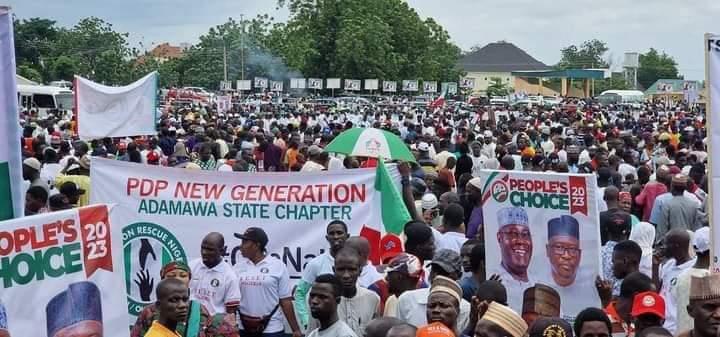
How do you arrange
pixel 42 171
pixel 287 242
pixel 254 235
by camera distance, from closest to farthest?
pixel 254 235
pixel 287 242
pixel 42 171

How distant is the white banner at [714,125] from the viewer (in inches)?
233

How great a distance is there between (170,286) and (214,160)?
31.8ft

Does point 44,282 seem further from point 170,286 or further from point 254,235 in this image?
point 254,235

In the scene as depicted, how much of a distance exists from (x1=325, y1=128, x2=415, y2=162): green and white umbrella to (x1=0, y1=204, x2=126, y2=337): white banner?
19.1ft

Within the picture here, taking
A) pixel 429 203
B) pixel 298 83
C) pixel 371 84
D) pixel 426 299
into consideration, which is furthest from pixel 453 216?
pixel 371 84

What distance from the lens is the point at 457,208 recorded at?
888 cm

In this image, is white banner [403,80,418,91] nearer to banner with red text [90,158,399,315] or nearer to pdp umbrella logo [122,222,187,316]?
banner with red text [90,158,399,315]

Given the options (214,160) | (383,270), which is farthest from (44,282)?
(214,160)

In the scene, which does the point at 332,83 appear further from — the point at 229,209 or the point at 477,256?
the point at 477,256

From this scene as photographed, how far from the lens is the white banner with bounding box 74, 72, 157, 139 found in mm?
15883

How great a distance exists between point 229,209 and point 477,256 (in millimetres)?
2059

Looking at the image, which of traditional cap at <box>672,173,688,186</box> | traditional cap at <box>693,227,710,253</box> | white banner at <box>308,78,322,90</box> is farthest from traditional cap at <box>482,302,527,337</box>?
white banner at <box>308,78,322,90</box>

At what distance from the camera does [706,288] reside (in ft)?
17.6

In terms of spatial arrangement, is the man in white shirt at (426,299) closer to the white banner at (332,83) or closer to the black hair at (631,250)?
the black hair at (631,250)
